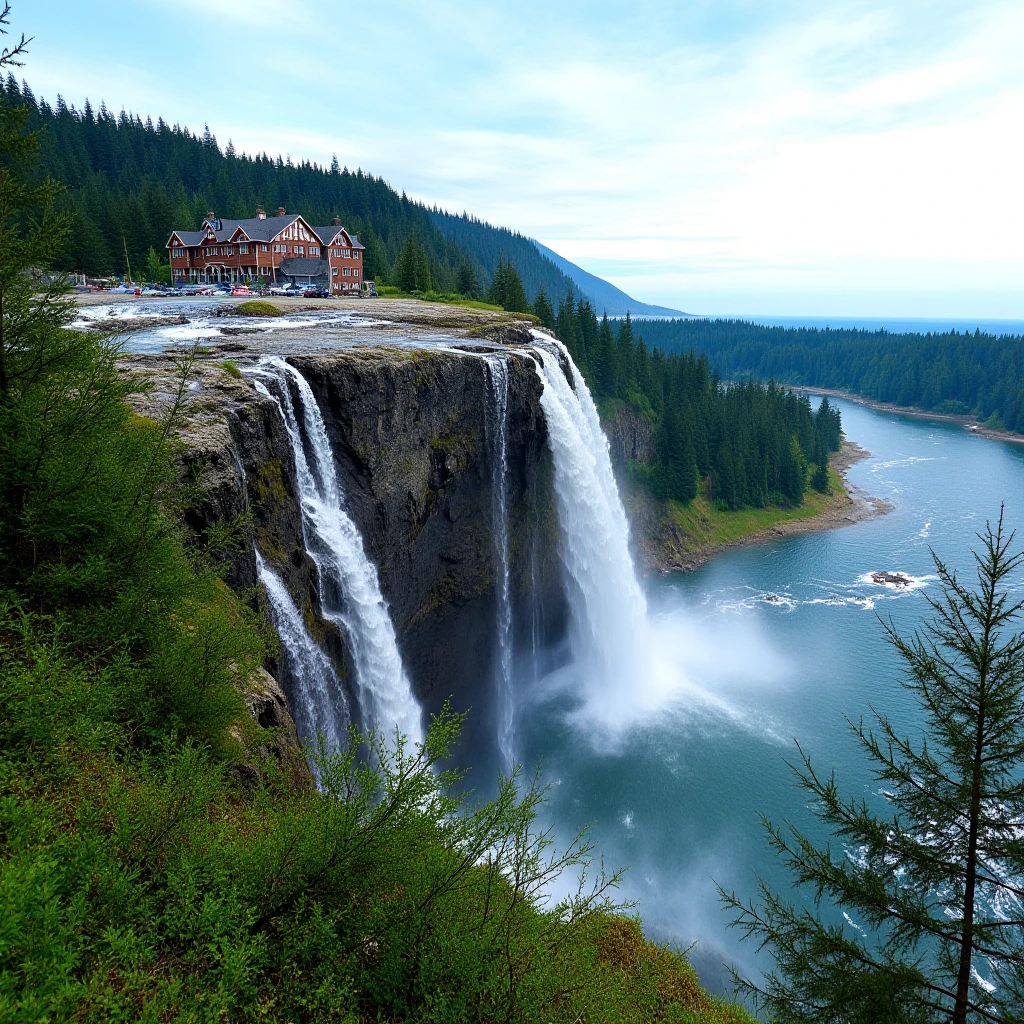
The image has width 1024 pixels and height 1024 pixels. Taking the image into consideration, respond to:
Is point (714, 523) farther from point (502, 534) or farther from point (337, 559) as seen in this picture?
point (337, 559)

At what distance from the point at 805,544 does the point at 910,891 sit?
71.7 metres

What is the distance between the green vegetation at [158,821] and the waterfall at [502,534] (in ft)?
80.3

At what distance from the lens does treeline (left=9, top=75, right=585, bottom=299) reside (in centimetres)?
7462

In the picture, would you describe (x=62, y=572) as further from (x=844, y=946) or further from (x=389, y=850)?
(x=844, y=946)

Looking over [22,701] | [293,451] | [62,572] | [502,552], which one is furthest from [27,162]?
[502,552]

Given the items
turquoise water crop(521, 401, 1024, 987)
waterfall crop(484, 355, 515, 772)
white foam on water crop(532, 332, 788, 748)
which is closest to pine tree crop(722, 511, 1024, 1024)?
turquoise water crop(521, 401, 1024, 987)

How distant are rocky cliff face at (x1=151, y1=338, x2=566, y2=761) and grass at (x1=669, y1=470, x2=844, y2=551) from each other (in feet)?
124

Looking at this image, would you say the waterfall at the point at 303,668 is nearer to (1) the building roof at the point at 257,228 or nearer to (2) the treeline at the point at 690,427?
(1) the building roof at the point at 257,228

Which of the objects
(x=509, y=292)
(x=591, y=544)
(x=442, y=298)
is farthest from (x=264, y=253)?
(x=591, y=544)

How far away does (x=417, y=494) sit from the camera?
29578mm

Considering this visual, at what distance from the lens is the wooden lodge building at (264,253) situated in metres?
68.9

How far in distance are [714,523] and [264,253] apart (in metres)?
61.9

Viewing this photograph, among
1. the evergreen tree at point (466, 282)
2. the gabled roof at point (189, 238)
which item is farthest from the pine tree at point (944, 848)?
the gabled roof at point (189, 238)

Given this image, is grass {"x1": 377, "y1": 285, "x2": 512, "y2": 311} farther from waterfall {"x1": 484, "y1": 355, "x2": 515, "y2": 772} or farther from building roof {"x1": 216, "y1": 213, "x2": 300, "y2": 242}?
waterfall {"x1": 484, "y1": 355, "x2": 515, "y2": 772}
